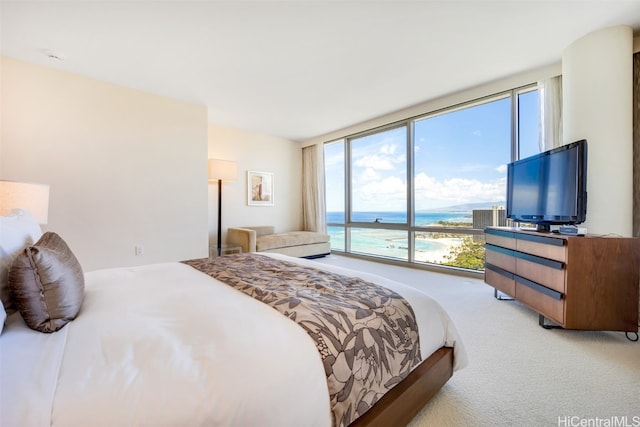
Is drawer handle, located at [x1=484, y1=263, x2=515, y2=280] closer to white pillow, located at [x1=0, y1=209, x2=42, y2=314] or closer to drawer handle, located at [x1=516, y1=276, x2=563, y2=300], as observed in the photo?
drawer handle, located at [x1=516, y1=276, x2=563, y2=300]

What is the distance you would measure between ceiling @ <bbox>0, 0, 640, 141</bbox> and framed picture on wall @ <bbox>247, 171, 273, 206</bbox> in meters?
2.00

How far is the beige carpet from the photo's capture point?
1229mm

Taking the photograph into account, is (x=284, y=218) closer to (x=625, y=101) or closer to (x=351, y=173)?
(x=351, y=173)

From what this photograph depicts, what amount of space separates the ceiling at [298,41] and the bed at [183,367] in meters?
2.00

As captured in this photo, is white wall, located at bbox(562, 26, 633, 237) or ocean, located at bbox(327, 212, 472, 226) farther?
ocean, located at bbox(327, 212, 472, 226)

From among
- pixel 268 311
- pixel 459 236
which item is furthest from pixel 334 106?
pixel 268 311

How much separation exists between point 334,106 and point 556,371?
3.83 metres

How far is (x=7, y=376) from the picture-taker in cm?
61

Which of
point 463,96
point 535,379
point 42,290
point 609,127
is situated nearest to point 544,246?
point 535,379

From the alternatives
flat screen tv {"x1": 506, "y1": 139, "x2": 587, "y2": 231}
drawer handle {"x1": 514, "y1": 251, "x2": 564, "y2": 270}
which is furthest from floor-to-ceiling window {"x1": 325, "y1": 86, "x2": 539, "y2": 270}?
drawer handle {"x1": 514, "y1": 251, "x2": 564, "y2": 270}

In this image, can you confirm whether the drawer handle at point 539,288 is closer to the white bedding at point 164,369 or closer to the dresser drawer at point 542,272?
the dresser drawer at point 542,272

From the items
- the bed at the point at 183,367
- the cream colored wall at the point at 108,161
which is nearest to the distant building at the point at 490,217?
the bed at the point at 183,367

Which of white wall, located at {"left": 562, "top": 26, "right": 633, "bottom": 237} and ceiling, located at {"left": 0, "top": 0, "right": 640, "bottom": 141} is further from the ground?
ceiling, located at {"left": 0, "top": 0, "right": 640, "bottom": 141}

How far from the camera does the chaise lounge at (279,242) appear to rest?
13.8 ft
